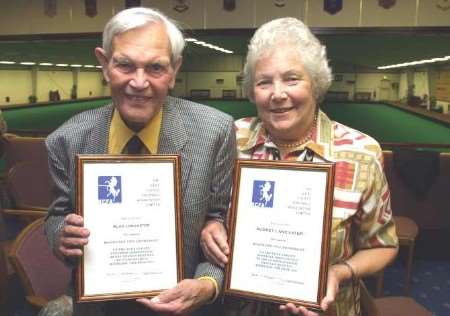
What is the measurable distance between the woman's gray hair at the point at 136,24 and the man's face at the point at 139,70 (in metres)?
0.02

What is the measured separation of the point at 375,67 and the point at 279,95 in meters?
13.0

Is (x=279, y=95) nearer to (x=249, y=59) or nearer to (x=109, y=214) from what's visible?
(x=249, y=59)

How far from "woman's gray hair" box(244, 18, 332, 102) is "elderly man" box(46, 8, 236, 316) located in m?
0.25

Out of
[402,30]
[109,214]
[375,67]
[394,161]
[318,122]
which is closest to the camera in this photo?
[109,214]

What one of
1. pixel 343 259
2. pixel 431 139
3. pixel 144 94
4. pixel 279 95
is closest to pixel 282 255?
pixel 343 259

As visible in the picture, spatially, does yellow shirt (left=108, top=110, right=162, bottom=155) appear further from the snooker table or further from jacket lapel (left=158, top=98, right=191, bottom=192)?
the snooker table

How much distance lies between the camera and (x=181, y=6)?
5.50 m

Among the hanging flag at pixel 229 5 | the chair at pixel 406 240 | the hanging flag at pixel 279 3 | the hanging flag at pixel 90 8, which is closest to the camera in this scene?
the chair at pixel 406 240

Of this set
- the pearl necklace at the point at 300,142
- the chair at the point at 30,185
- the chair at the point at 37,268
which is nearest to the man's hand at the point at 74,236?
the pearl necklace at the point at 300,142

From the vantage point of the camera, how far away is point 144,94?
128 cm

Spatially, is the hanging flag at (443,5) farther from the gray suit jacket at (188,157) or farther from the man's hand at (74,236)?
the man's hand at (74,236)

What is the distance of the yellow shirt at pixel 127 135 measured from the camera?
138 centimetres

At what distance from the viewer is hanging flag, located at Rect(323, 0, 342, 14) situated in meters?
5.10

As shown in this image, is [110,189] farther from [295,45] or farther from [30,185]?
[30,185]
